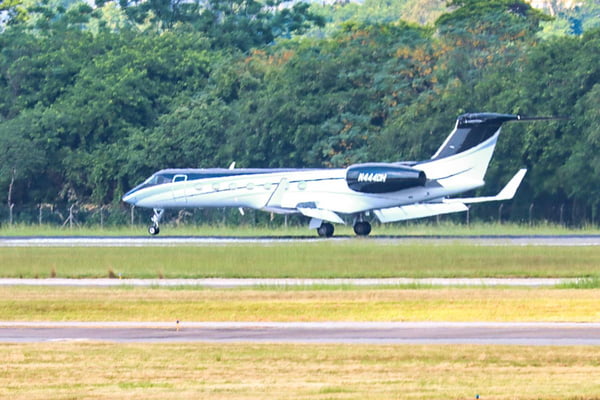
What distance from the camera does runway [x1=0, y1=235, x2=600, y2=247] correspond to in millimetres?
53412

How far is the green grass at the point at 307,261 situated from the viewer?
4084 centimetres

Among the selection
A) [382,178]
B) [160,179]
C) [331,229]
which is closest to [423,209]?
[382,178]

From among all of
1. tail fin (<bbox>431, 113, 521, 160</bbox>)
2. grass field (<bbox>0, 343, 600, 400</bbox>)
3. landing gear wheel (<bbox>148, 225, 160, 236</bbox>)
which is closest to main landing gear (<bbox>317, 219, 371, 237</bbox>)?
tail fin (<bbox>431, 113, 521, 160</bbox>)

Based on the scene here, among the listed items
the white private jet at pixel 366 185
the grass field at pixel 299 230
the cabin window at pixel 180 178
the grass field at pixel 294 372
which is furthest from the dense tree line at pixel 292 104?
the grass field at pixel 294 372

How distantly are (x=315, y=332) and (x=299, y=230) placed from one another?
145 feet

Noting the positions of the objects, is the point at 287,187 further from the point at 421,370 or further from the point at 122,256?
the point at 421,370

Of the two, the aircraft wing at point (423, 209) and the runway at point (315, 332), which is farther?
the aircraft wing at point (423, 209)

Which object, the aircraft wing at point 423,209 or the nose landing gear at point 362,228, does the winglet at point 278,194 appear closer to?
the nose landing gear at point 362,228

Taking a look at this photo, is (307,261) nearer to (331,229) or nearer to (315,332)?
(331,229)

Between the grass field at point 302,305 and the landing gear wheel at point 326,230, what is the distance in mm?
A: 26200

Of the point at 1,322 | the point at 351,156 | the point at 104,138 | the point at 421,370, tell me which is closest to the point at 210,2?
the point at 104,138

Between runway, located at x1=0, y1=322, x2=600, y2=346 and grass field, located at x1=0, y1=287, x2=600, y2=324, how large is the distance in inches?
61.1

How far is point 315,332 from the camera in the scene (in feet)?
81.3

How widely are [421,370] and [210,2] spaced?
3855 inches
